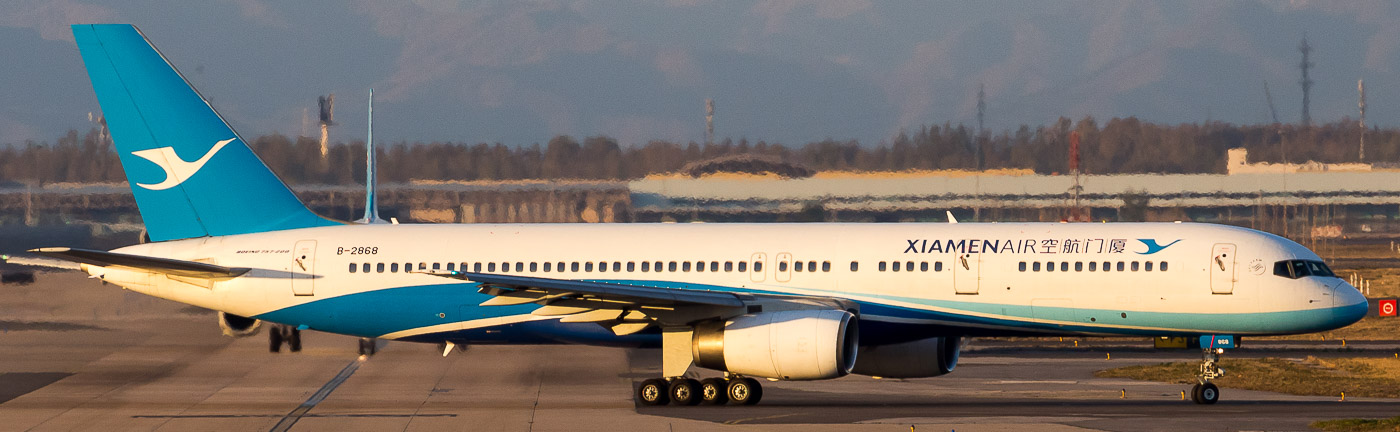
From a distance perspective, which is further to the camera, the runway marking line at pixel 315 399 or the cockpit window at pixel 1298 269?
the cockpit window at pixel 1298 269

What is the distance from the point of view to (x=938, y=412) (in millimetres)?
25375

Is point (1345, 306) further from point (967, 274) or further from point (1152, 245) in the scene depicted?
point (967, 274)

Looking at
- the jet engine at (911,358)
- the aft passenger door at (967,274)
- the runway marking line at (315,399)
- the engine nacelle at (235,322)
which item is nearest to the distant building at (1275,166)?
the jet engine at (911,358)

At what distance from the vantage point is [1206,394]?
86.7ft

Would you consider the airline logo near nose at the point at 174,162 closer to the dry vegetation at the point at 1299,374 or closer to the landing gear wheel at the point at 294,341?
the landing gear wheel at the point at 294,341

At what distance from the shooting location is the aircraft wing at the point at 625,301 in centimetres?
2533

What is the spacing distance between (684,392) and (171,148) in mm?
11324

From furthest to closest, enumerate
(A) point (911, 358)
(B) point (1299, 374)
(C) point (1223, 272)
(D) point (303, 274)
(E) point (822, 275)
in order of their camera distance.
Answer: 1. (B) point (1299, 374)
2. (D) point (303, 274)
3. (A) point (911, 358)
4. (E) point (822, 275)
5. (C) point (1223, 272)

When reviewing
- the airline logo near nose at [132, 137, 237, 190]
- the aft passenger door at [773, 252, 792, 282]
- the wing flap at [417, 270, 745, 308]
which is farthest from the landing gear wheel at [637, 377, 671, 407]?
the airline logo near nose at [132, 137, 237, 190]

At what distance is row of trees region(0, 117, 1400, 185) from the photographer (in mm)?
46219

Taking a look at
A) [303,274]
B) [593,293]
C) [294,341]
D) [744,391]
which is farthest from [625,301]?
[294,341]

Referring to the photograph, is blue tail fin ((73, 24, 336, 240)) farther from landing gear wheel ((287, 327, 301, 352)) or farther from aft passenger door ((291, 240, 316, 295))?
landing gear wheel ((287, 327, 301, 352))

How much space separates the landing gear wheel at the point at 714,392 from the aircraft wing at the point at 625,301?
1.29 meters

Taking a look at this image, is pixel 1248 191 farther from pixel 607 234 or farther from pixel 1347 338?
pixel 607 234
